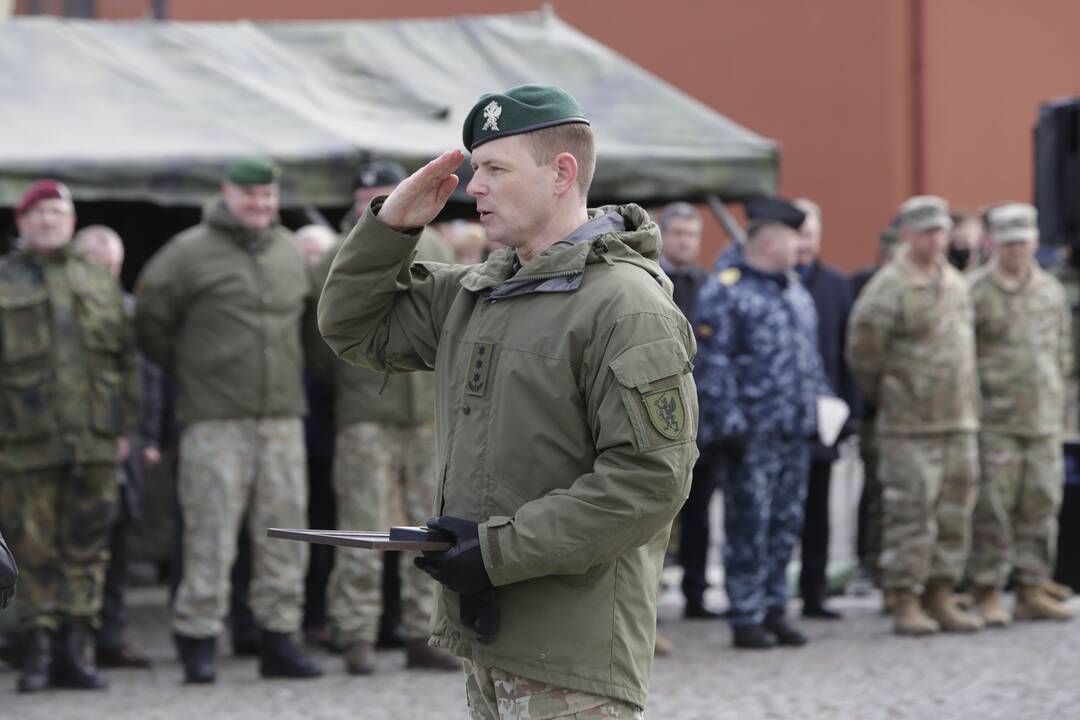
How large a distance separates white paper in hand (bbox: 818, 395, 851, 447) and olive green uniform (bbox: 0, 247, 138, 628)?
10.8 ft

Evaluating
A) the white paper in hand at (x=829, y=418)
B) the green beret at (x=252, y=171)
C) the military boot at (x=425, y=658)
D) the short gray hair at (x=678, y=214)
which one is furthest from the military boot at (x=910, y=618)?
the green beret at (x=252, y=171)

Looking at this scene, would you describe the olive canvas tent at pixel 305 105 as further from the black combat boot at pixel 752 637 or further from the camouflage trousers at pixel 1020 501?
the black combat boot at pixel 752 637

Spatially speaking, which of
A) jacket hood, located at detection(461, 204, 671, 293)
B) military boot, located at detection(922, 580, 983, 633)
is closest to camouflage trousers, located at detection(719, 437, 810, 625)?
military boot, located at detection(922, 580, 983, 633)

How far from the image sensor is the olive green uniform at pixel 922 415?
8.89m

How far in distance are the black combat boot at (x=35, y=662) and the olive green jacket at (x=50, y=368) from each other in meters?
0.70

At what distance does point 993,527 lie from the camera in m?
9.34

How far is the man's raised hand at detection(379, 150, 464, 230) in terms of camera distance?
3.65 meters

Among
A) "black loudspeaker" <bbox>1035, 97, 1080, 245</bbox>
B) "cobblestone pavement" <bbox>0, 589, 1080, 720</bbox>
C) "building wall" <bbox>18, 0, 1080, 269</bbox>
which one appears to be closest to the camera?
"cobblestone pavement" <bbox>0, 589, 1080, 720</bbox>

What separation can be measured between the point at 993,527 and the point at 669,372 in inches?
249

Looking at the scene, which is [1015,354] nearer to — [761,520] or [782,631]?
[761,520]

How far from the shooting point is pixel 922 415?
8898mm

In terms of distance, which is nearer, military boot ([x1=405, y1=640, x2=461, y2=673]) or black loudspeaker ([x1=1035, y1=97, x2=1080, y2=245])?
military boot ([x1=405, y1=640, x2=461, y2=673])

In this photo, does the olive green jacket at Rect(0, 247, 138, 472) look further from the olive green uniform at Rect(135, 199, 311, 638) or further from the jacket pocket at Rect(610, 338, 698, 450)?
the jacket pocket at Rect(610, 338, 698, 450)

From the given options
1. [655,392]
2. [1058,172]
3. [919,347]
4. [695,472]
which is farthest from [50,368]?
[1058,172]
